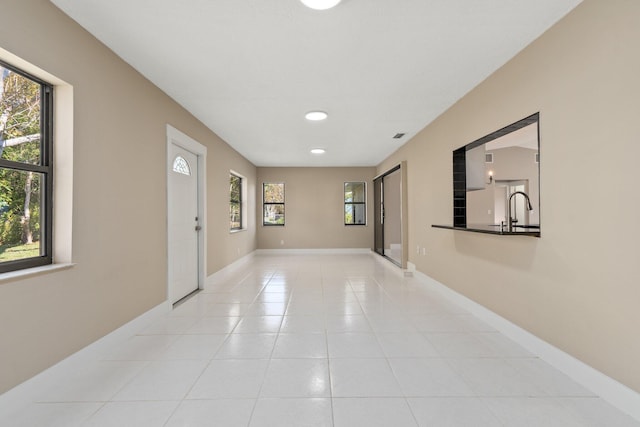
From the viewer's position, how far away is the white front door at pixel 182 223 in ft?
12.4

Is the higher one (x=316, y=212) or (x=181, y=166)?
(x=181, y=166)

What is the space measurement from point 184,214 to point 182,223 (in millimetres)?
137

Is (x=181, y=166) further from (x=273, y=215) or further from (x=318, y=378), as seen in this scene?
(x=273, y=215)

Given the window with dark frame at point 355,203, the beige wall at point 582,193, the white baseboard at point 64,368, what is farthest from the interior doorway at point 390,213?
the white baseboard at point 64,368

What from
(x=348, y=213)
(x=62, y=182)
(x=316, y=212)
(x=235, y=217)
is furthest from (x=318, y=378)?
(x=348, y=213)

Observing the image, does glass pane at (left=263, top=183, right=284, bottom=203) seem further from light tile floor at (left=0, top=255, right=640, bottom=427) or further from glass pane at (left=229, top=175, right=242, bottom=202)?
light tile floor at (left=0, top=255, right=640, bottom=427)

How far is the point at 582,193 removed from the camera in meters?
2.06

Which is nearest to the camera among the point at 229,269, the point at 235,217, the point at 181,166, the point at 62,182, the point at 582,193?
the point at 582,193

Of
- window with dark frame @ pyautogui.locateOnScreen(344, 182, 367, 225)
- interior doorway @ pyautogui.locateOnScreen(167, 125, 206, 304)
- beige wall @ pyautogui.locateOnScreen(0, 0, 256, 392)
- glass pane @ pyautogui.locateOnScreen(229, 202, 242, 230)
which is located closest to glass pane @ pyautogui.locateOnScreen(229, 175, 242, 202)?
glass pane @ pyautogui.locateOnScreen(229, 202, 242, 230)

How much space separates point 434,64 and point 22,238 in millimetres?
3508

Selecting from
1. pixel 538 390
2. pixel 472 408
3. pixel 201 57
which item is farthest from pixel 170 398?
pixel 201 57

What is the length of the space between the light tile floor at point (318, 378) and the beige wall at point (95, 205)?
1.06 feet

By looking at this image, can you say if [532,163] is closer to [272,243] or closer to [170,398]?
[272,243]

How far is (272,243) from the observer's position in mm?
9008
